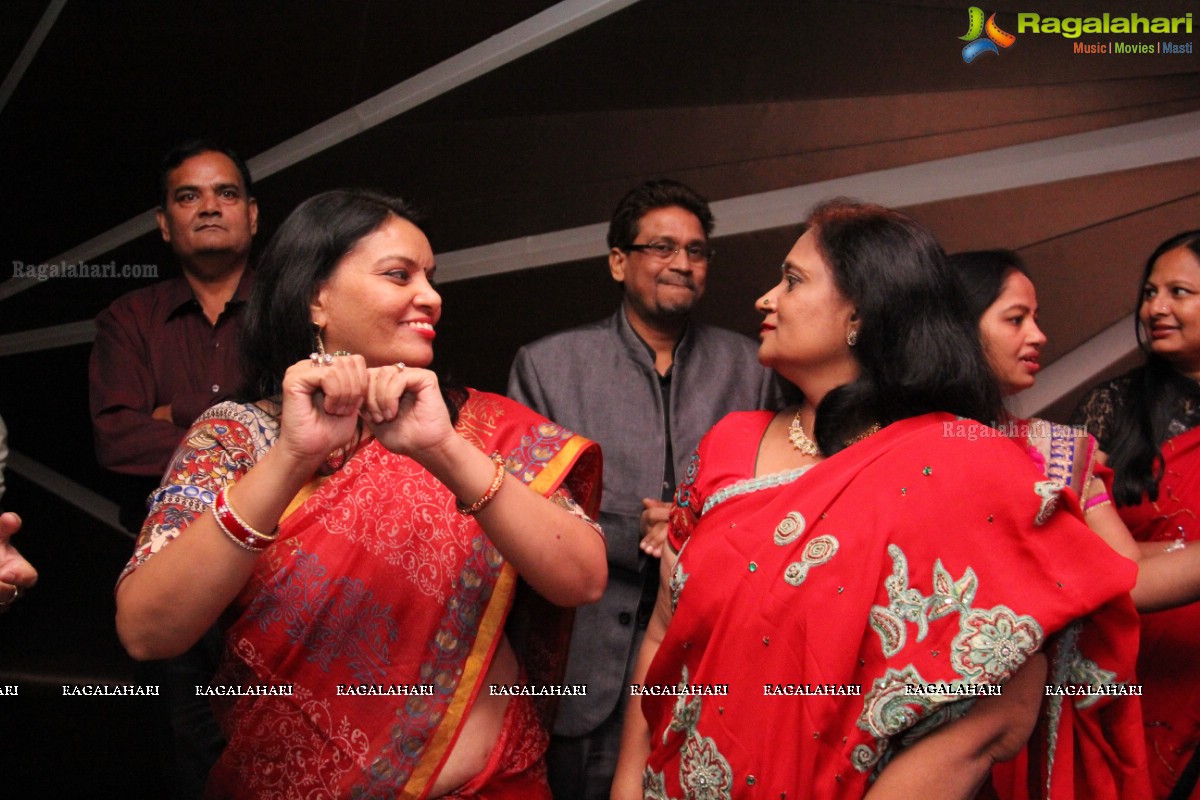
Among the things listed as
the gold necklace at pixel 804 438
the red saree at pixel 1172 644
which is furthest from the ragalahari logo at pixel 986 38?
the gold necklace at pixel 804 438

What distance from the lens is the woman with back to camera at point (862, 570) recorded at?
1594 millimetres

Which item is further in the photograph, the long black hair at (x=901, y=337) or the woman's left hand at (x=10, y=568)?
the long black hair at (x=901, y=337)

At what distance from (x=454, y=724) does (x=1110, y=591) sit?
1046 millimetres

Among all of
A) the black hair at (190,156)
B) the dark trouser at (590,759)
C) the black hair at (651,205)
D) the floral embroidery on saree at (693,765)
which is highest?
the black hair at (190,156)

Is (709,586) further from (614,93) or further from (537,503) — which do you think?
(614,93)

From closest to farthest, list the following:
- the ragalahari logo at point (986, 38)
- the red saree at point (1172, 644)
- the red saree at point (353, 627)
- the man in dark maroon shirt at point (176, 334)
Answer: the red saree at point (353, 627) → the red saree at point (1172, 644) → the man in dark maroon shirt at point (176, 334) → the ragalahari logo at point (986, 38)

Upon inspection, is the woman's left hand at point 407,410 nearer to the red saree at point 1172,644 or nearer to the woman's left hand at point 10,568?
the woman's left hand at point 10,568

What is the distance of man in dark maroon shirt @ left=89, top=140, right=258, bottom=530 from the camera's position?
9.17 feet

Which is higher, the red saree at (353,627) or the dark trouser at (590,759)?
the red saree at (353,627)

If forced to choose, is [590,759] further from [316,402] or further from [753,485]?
[316,402]

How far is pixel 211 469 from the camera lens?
175 centimetres

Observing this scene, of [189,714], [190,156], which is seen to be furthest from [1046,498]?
[190,156]

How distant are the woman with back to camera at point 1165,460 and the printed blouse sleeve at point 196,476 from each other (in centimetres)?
184

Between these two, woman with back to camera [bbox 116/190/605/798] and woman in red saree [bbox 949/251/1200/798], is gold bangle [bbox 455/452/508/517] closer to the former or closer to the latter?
woman with back to camera [bbox 116/190/605/798]
